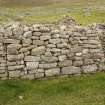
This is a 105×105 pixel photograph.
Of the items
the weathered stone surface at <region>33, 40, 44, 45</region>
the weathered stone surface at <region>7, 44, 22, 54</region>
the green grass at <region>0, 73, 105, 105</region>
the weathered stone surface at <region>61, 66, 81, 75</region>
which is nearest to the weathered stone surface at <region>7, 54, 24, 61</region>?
the weathered stone surface at <region>7, 44, 22, 54</region>

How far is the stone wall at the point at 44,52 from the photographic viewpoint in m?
20.8

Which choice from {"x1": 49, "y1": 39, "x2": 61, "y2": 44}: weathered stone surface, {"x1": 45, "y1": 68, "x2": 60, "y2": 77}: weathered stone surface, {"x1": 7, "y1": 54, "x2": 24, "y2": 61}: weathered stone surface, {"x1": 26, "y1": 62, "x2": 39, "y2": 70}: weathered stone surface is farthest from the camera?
{"x1": 49, "y1": 39, "x2": 61, "y2": 44}: weathered stone surface

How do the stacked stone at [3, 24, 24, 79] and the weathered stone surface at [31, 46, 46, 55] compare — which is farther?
the weathered stone surface at [31, 46, 46, 55]

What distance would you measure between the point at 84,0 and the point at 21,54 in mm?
72590

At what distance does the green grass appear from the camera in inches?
723

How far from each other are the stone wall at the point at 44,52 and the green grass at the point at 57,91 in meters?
0.57

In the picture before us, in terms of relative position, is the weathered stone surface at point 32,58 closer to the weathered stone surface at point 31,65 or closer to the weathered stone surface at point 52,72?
the weathered stone surface at point 31,65

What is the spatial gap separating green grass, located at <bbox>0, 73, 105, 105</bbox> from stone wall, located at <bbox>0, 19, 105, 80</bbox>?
0.57 meters

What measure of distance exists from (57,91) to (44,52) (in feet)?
8.50

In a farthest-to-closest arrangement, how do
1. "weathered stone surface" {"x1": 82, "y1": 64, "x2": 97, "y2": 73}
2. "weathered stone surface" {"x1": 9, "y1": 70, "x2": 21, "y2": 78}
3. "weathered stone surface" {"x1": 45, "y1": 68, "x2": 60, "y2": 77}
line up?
"weathered stone surface" {"x1": 82, "y1": 64, "x2": 97, "y2": 73} → "weathered stone surface" {"x1": 45, "y1": 68, "x2": 60, "y2": 77} → "weathered stone surface" {"x1": 9, "y1": 70, "x2": 21, "y2": 78}

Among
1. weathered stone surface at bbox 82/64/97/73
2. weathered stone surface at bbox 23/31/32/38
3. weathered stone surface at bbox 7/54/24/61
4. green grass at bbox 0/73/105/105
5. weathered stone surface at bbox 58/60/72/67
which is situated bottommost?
green grass at bbox 0/73/105/105

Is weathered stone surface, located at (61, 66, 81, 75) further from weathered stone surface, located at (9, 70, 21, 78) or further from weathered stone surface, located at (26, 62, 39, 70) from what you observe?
weathered stone surface, located at (9, 70, 21, 78)

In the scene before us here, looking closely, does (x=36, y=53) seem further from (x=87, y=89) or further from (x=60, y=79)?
(x=87, y=89)

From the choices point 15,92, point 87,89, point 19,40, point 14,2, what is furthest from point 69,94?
point 14,2
